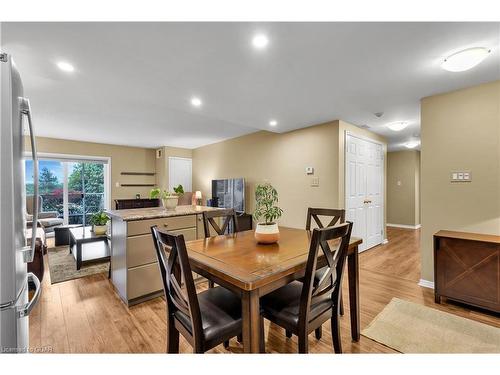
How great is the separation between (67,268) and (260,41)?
396cm

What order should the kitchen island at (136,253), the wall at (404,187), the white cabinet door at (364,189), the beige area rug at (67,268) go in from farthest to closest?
the wall at (404,187) < the white cabinet door at (364,189) < the beige area rug at (67,268) < the kitchen island at (136,253)

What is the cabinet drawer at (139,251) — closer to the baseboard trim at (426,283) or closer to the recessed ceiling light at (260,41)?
the recessed ceiling light at (260,41)

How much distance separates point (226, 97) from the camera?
2789 millimetres

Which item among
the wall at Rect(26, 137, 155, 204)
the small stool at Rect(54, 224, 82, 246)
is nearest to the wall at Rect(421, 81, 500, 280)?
the small stool at Rect(54, 224, 82, 246)

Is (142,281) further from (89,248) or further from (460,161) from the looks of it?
(460,161)

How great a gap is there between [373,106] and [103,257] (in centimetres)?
442

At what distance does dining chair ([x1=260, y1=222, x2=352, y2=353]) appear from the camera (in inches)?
49.4

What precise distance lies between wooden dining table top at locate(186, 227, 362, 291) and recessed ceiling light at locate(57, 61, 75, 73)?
6.21 ft

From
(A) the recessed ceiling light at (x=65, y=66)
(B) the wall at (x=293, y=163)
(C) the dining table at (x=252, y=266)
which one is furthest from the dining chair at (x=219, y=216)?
(B) the wall at (x=293, y=163)

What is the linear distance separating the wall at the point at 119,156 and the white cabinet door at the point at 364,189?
5584mm

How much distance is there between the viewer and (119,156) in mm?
6355

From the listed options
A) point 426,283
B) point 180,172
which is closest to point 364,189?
point 426,283

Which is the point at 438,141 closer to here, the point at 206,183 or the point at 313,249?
the point at 313,249

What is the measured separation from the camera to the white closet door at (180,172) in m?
6.51
